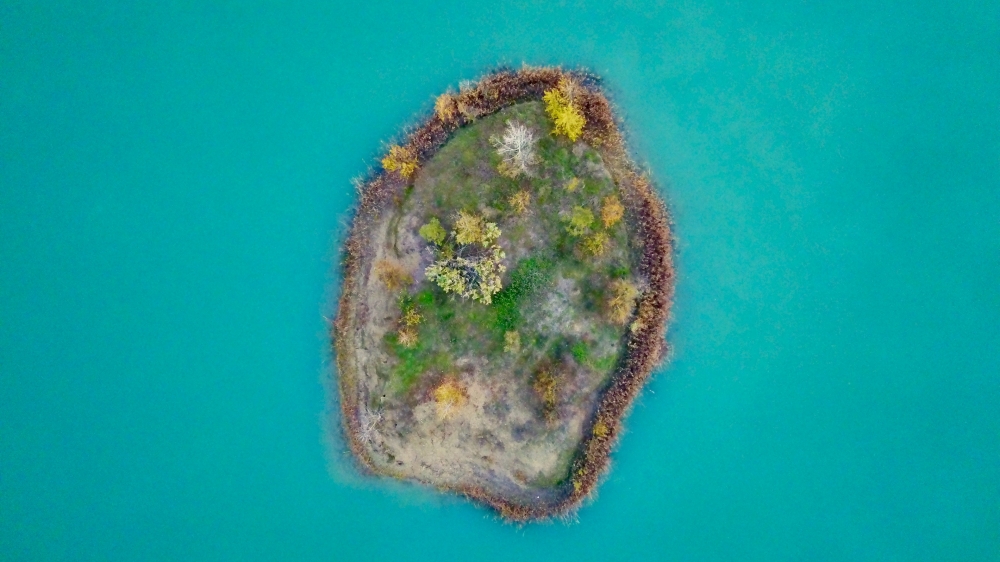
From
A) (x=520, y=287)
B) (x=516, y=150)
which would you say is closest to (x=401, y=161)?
(x=516, y=150)

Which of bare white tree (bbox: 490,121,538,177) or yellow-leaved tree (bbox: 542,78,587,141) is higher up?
yellow-leaved tree (bbox: 542,78,587,141)

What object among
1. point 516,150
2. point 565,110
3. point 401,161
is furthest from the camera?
point 401,161

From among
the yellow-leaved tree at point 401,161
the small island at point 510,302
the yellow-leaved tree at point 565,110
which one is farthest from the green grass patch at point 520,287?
the yellow-leaved tree at point 401,161

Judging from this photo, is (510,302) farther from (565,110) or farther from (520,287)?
(565,110)

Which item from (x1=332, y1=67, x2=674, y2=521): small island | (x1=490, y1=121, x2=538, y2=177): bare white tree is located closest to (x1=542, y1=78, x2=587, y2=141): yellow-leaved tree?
(x1=332, y1=67, x2=674, y2=521): small island

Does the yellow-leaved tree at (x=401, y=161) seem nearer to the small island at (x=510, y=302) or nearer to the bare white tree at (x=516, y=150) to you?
the small island at (x=510, y=302)

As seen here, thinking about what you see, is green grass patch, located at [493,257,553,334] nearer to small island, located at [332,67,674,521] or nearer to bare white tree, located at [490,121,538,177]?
small island, located at [332,67,674,521]
